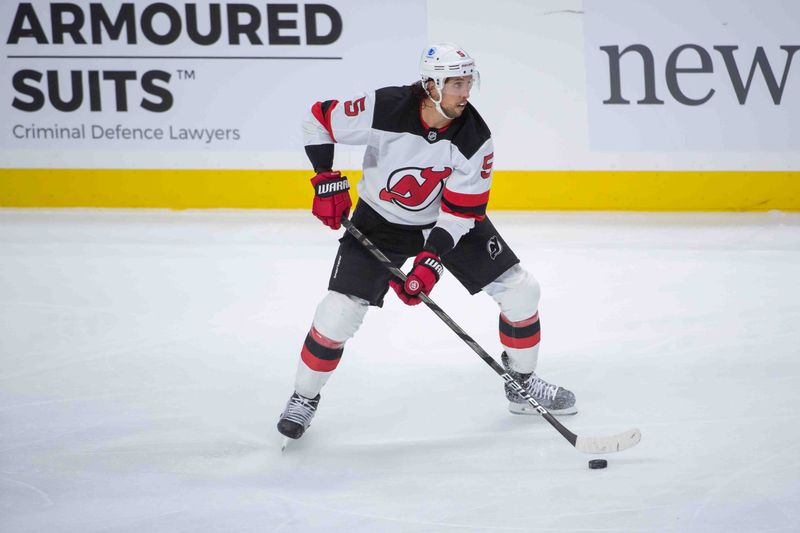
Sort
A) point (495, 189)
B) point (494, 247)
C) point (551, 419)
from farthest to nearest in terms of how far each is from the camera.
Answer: point (495, 189) → point (494, 247) → point (551, 419)

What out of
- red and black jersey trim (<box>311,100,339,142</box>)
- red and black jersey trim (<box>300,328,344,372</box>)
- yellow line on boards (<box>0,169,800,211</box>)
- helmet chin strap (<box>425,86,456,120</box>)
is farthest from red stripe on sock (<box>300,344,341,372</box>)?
yellow line on boards (<box>0,169,800,211</box>)

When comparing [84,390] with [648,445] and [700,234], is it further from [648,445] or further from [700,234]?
[700,234]

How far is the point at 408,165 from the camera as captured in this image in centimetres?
279

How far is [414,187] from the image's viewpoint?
283 centimetres

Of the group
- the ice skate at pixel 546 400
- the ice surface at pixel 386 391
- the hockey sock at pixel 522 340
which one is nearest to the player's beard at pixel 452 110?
the hockey sock at pixel 522 340

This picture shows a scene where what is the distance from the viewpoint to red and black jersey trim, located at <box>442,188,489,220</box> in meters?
2.76

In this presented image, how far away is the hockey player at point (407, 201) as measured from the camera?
2727 mm

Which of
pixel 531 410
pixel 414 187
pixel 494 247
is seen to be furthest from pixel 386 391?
pixel 414 187

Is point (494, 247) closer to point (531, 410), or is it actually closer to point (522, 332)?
point (522, 332)

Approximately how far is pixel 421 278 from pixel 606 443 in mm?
615

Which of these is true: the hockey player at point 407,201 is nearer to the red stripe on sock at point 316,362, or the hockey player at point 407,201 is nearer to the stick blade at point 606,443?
the red stripe on sock at point 316,362

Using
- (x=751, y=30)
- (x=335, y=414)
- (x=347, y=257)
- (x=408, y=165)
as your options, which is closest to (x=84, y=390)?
(x=335, y=414)

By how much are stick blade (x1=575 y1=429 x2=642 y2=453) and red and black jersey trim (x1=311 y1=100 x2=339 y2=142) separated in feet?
3.43

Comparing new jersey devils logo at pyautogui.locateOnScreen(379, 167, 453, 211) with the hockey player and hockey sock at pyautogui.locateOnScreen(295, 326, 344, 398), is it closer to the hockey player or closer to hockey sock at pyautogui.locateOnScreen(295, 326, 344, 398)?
the hockey player
